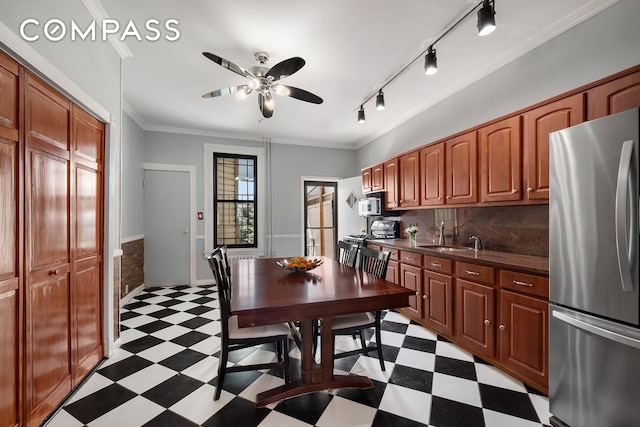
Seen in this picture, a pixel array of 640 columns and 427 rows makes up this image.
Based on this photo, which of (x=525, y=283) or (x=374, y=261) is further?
(x=374, y=261)

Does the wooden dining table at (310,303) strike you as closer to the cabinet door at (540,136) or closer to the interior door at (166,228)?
the cabinet door at (540,136)

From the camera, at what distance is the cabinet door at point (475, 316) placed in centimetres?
223

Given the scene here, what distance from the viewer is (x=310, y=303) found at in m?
1.54

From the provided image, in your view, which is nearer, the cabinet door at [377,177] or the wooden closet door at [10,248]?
the wooden closet door at [10,248]

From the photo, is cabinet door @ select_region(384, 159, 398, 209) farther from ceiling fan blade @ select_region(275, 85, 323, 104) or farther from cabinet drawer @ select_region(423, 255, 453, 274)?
ceiling fan blade @ select_region(275, 85, 323, 104)

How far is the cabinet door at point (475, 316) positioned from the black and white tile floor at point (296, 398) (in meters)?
0.14

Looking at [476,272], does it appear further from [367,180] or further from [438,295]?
[367,180]

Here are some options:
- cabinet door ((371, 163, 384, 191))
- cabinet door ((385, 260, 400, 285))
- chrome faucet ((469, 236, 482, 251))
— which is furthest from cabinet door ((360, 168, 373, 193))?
chrome faucet ((469, 236, 482, 251))

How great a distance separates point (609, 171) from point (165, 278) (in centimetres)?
547

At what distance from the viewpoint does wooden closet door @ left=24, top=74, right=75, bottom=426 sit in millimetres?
1545

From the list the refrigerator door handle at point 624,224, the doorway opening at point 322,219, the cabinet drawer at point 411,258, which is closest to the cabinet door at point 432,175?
the cabinet drawer at point 411,258

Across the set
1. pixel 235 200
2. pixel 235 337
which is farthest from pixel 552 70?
pixel 235 200

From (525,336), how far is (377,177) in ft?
9.73

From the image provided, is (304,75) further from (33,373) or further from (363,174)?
(33,373)
